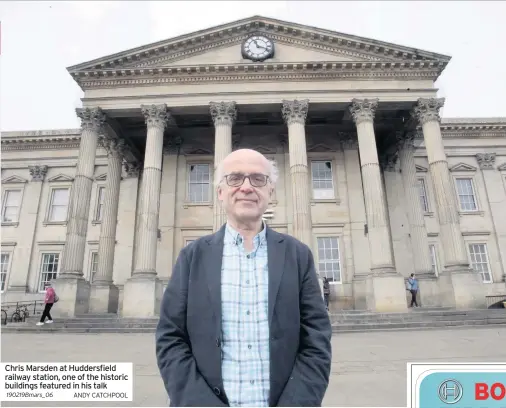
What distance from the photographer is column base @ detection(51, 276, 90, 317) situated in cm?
1630

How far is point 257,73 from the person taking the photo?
63.9 ft

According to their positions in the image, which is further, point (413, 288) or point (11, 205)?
point (11, 205)

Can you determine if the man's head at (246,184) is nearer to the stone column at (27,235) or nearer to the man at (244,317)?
the man at (244,317)

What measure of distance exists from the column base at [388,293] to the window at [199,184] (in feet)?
36.1

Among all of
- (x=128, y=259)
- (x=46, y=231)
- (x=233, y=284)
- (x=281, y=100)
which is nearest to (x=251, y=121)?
(x=281, y=100)

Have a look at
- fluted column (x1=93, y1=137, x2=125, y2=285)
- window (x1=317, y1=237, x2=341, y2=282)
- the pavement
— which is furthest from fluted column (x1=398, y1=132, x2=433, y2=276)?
fluted column (x1=93, y1=137, x2=125, y2=285)

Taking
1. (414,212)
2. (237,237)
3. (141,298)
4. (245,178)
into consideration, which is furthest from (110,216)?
(245,178)

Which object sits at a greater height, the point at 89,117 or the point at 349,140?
the point at 349,140

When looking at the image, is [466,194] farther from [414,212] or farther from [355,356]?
[355,356]

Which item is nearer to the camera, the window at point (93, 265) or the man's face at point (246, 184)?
the man's face at point (246, 184)

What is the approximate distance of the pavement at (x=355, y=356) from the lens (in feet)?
16.1

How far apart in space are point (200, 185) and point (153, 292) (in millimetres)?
8286

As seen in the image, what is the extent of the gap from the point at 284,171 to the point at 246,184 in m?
20.5


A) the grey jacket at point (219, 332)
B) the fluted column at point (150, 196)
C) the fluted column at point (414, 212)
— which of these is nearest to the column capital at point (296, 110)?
the fluted column at point (150, 196)
